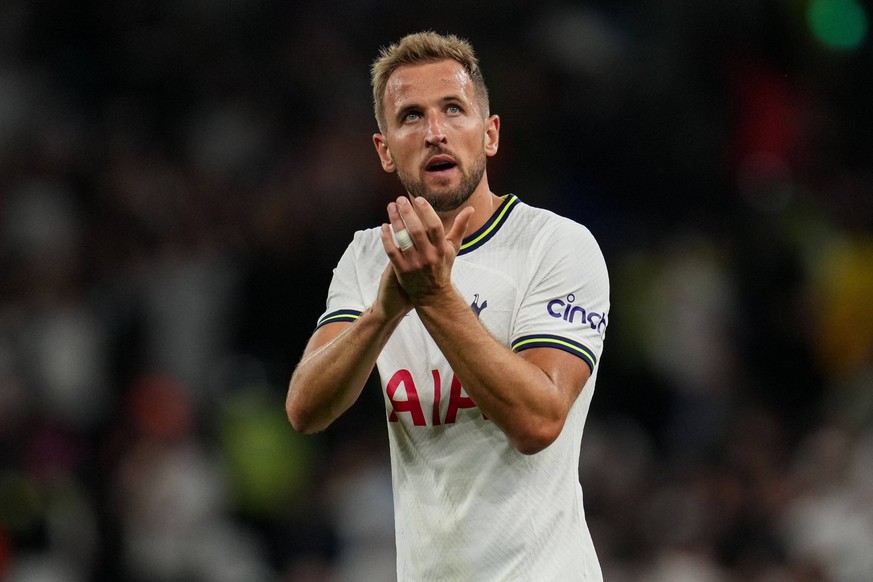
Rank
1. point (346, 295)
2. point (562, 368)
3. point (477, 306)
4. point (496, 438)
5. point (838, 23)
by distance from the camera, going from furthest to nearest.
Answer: point (838, 23), point (346, 295), point (477, 306), point (496, 438), point (562, 368)

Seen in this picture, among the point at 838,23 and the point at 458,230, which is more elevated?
the point at 838,23

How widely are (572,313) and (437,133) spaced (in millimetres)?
663

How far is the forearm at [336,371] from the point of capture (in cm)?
380

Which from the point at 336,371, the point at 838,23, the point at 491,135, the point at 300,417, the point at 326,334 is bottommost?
the point at 300,417

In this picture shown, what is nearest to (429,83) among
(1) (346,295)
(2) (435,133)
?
(2) (435,133)

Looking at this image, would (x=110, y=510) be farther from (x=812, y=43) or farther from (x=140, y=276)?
(x=812, y=43)

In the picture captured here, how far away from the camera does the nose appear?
415 centimetres

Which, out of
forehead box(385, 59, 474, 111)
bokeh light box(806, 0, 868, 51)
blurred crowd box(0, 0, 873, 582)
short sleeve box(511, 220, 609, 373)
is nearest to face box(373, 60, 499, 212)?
forehead box(385, 59, 474, 111)

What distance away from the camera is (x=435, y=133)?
415cm

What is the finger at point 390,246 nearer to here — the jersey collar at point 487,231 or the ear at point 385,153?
the jersey collar at point 487,231

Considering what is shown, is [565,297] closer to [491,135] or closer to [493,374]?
[493,374]

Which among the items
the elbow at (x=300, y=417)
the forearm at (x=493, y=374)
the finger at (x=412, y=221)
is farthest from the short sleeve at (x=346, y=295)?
the finger at (x=412, y=221)

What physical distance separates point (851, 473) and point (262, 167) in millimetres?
5301

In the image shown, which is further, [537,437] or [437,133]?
[437,133]
